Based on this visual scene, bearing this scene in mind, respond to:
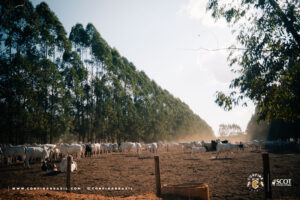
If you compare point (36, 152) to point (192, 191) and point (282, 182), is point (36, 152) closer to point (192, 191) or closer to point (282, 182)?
point (192, 191)

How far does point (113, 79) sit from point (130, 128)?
1118 cm

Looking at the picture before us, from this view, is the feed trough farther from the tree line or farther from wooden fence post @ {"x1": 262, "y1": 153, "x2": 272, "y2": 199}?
the tree line

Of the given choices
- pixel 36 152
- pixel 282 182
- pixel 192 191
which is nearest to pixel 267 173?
pixel 192 191

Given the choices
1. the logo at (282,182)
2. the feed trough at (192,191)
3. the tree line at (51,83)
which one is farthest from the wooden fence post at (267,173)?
the tree line at (51,83)

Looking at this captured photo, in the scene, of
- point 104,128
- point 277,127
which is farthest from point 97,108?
point 277,127

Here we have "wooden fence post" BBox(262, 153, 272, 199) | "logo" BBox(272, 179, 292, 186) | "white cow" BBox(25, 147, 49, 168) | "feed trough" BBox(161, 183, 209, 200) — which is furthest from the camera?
→ "white cow" BBox(25, 147, 49, 168)

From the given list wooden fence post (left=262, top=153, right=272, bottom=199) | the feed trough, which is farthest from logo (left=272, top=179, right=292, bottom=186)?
the feed trough

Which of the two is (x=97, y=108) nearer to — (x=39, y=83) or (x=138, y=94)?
(x=39, y=83)

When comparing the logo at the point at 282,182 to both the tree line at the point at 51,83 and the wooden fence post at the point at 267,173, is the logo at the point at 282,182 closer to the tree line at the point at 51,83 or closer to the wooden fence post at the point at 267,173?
the wooden fence post at the point at 267,173

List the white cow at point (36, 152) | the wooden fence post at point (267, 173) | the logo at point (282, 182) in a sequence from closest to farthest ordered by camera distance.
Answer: the wooden fence post at point (267, 173) < the logo at point (282, 182) < the white cow at point (36, 152)

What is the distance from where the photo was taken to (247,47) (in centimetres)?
709

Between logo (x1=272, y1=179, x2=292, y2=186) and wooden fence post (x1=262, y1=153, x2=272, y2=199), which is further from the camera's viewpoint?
logo (x1=272, y1=179, x2=292, y2=186)

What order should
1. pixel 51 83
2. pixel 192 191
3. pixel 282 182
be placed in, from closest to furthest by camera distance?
pixel 192 191 → pixel 282 182 → pixel 51 83

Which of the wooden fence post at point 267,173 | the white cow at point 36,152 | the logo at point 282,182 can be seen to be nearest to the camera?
the wooden fence post at point 267,173
